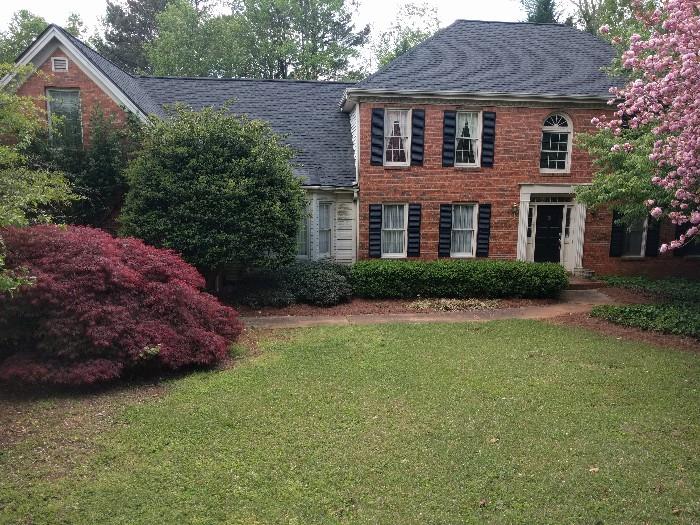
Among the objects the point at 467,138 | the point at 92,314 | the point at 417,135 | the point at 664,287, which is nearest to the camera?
the point at 92,314

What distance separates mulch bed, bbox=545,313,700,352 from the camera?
9.95 meters

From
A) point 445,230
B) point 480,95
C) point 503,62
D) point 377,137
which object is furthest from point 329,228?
point 503,62

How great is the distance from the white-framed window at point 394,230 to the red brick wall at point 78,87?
808 centimetres

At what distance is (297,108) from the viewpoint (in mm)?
17750

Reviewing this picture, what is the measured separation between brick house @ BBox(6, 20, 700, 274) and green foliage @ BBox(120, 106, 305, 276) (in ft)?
9.60

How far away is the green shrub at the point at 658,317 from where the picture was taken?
1070 cm

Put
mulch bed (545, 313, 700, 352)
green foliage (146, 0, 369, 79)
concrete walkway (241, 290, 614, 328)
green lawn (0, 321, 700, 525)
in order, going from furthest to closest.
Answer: green foliage (146, 0, 369, 79) → concrete walkway (241, 290, 614, 328) → mulch bed (545, 313, 700, 352) → green lawn (0, 321, 700, 525)

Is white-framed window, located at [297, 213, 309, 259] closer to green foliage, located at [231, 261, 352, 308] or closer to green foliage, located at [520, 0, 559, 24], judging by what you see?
green foliage, located at [231, 261, 352, 308]

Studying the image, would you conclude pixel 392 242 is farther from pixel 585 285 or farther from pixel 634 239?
pixel 634 239

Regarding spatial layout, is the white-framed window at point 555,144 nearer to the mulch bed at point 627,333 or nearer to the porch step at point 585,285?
the porch step at point 585,285

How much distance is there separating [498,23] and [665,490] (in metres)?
16.8

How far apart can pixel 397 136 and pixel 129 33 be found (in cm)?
3171

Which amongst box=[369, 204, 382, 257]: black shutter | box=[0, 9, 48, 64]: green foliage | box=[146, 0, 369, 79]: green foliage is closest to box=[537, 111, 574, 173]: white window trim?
box=[369, 204, 382, 257]: black shutter

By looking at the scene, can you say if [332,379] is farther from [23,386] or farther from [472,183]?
[472,183]
